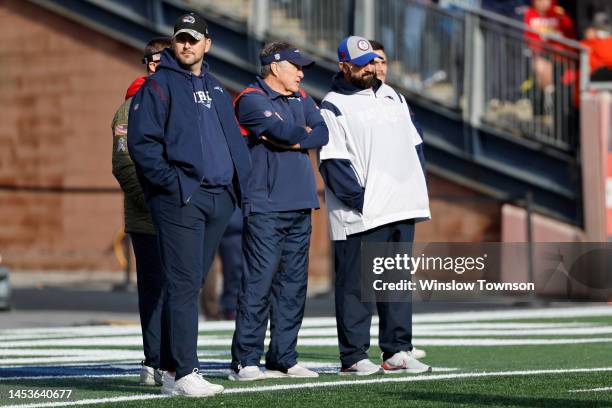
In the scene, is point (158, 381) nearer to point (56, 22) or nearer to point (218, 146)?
point (218, 146)

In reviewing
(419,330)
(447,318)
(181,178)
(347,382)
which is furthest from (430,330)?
(181,178)

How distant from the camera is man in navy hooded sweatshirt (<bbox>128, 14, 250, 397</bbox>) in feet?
26.5

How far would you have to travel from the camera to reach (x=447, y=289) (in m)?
8.91

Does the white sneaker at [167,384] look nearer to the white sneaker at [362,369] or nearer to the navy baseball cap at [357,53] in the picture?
the white sneaker at [362,369]

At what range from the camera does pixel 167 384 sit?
821 cm

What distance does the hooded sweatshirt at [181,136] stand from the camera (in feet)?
26.4

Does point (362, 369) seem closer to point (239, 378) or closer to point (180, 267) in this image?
point (239, 378)

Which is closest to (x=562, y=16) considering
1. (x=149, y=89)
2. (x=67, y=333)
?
(x=67, y=333)

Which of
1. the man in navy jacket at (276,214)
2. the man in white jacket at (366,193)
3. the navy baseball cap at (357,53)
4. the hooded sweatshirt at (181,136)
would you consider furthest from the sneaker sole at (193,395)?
the navy baseball cap at (357,53)

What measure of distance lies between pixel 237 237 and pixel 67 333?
6.67 feet

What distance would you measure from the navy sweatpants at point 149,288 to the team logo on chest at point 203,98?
0.97 meters

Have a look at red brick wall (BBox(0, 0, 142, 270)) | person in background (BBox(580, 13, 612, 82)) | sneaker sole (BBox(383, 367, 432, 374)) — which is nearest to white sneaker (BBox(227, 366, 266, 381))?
sneaker sole (BBox(383, 367, 432, 374))

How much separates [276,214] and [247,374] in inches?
36.2

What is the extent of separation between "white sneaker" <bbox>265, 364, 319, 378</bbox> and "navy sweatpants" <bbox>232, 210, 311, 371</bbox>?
3 centimetres
